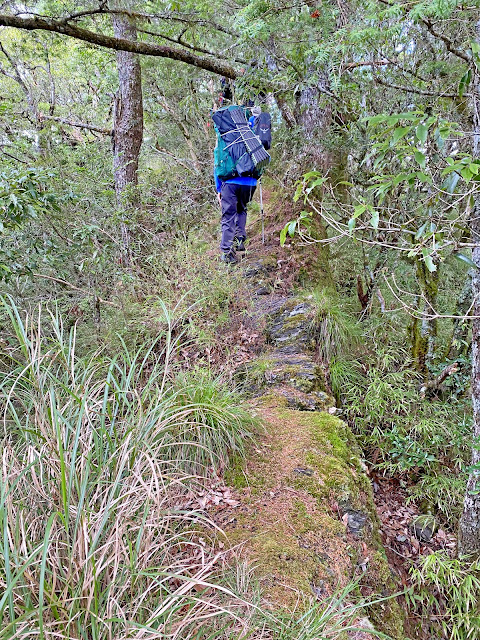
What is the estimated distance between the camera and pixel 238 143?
4863 mm

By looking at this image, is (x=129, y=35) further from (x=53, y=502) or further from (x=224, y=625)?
(x=224, y=625)

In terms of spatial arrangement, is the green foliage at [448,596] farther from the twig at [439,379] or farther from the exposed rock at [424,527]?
the twig at [439,379]

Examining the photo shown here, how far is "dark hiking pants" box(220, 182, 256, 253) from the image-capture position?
5.17 meters

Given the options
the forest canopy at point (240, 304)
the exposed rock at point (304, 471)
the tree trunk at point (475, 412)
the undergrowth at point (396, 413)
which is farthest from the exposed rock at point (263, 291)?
the exposed rock at point (304, 471)

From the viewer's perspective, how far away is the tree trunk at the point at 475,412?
245 cm

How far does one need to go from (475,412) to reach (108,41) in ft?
15.2

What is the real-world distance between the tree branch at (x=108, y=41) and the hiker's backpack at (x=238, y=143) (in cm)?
68

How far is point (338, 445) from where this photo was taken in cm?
285

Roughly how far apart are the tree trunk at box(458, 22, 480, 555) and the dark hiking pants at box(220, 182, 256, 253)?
3.06 meters

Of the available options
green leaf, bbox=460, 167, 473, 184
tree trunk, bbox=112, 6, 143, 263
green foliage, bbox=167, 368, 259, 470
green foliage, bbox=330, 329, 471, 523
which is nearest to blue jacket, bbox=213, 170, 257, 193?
tree trunk, bbox=112, 6, 143, 263

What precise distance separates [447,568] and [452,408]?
1.64m

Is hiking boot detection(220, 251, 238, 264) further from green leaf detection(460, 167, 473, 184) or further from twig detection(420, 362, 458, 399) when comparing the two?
green leaf detection(460, 167, 473, 184)

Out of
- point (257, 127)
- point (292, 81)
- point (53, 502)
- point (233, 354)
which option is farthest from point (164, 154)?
point (53, 502)

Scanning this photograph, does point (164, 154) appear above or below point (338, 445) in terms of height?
above
